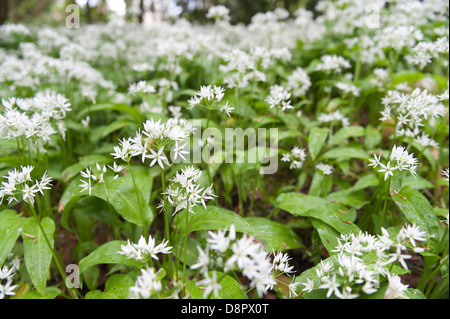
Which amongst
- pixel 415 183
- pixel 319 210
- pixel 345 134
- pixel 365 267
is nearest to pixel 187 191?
pixel 365 267

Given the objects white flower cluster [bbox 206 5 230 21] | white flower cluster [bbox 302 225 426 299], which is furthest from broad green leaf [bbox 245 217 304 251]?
white flower cluster [bbox 206 5 230 21]

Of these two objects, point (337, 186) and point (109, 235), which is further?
point (337, 186)

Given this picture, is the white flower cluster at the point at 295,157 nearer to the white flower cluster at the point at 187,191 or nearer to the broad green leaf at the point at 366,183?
the broad green leaf at the point at 366,183

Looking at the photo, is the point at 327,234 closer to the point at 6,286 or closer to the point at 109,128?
the point at 6,286

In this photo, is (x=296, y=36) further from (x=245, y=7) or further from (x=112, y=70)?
(x=245, y=7)

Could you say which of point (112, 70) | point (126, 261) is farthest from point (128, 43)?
point (126, 261)

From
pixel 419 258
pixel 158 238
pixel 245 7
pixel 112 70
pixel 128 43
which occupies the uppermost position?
pixel 245 7

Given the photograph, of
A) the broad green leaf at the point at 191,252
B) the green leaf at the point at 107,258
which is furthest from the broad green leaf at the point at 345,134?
the green leaf at the point at 107,258
